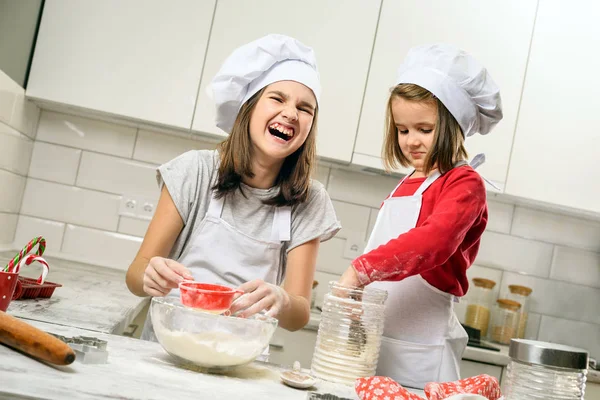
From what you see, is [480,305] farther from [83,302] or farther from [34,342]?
[34,342]

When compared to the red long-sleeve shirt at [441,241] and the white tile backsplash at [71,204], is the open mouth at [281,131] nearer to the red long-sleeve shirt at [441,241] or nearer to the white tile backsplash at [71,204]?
the red long-sleeve shirt at [441,241]

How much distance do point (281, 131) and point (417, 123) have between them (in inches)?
11.2

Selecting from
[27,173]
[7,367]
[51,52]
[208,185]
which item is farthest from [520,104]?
[7,367]

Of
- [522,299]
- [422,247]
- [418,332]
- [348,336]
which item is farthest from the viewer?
[522,299]

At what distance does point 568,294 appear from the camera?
2564mm

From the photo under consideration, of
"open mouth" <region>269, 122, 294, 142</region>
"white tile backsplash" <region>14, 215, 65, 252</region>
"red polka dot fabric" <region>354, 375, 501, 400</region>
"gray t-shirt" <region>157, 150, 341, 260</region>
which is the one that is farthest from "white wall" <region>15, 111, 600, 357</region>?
"red polka dot fabric" <region>354, 375, 501, 400</region>

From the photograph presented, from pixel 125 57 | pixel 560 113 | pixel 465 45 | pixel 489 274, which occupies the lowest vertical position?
pixel 489 274

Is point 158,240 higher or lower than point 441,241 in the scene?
lower

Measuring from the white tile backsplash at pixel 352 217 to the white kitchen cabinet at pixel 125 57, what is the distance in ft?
2.27

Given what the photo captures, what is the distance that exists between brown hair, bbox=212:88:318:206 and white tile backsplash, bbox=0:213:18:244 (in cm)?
115

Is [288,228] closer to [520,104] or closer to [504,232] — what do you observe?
[520,104]

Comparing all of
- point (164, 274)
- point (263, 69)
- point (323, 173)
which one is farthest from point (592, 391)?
point (164, 274)

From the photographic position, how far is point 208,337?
2.73ft

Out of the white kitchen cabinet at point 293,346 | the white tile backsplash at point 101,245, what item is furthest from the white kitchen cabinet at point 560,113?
the white tile backsplash at point 101,245
